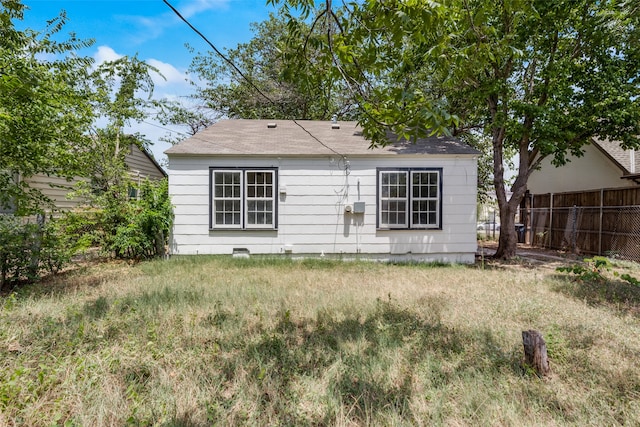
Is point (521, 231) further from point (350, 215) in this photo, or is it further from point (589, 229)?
point (350, 215)

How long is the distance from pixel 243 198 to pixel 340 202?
2.64m

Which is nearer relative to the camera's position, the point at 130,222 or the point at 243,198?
the point at 130,222

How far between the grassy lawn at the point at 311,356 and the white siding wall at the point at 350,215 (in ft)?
10.1

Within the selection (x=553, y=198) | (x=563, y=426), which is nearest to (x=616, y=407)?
(x=563, y=426)

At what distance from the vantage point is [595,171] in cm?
1247

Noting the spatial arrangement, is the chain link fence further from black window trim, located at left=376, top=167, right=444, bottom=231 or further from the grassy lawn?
black window trim, located at left=376, top=167, right=444, bottom=231

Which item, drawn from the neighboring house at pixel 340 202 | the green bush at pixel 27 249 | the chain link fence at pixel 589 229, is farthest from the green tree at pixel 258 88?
the green bush at pixel 27 249

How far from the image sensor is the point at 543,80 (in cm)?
858

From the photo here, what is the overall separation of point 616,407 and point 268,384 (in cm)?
269

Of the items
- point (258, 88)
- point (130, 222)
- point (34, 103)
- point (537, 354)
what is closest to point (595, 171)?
point (537, 354)

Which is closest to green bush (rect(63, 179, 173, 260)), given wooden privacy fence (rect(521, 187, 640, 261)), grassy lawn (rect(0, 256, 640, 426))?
grassy lawn (rect(0, 256, 640, 426))

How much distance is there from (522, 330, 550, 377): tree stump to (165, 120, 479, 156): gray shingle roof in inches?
223

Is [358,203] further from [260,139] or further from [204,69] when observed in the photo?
[204,69]

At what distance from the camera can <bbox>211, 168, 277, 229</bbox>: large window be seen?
842 cm
